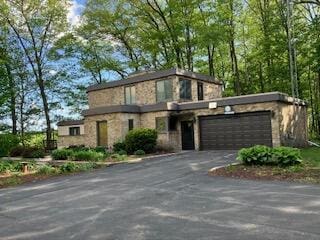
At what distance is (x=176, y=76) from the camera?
83.6 ft

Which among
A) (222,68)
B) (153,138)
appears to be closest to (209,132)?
(153,138)

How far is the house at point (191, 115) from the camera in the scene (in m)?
20.9

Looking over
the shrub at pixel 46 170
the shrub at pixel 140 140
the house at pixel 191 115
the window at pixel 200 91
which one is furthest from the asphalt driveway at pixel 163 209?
the window at pixel 200 91

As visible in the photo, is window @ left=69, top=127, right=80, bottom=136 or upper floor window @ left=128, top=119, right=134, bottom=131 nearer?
upper floor window @ left=128, top=119, right=134, bottom=131

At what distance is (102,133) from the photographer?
2527cm

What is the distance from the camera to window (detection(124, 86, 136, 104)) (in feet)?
90.8

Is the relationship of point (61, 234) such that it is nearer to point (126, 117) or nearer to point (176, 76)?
point (126, 117)

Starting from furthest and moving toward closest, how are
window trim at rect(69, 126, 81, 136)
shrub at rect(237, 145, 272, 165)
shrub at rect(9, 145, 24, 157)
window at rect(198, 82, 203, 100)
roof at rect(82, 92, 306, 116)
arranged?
window trim at rect(69, 126, 81, 136) → window at rect(198, 82, 203, 100) → shrub at rect(9, 145, 24, 157) → roof at rect(82, 92, 306, 116) → shrub at rect(237, 145, 272, 165)

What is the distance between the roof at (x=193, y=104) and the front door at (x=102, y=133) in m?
0.85

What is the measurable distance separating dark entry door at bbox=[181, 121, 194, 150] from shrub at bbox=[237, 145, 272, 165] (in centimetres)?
1038

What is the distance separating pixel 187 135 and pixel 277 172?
1266 cm

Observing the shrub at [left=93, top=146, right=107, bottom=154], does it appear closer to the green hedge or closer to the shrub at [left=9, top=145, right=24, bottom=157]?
the shrub at [left=9, top=145, right=24, bottom=157]

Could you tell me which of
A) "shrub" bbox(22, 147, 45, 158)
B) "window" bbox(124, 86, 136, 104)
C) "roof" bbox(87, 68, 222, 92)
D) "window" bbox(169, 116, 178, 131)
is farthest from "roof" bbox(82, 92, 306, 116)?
"shrub" bbox(22, 147, 45, 158)

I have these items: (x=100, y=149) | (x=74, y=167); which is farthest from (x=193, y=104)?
(x=74, y=167)
